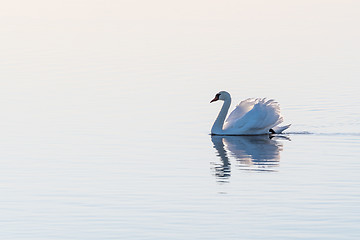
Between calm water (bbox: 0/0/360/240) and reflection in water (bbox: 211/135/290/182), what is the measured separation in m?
0.04

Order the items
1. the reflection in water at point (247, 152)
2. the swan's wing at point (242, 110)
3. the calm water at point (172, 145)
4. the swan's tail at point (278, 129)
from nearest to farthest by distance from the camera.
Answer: the calm water at point (172, 145) → the reflection in water at point (247, 152) → the swan's tail at point (278, 129) → the swan's wing at point (242, 110)

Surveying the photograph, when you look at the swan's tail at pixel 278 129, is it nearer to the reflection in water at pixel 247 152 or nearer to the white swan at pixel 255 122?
the white swan at pixel 255 122

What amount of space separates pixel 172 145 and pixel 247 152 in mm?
1496

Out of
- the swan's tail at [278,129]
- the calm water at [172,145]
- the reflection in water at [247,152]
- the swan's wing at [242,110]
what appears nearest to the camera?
the calm water at [172,145]

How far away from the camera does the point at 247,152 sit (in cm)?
2311

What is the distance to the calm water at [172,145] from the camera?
15727mm

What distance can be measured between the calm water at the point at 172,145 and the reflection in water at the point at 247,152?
0.13 ft

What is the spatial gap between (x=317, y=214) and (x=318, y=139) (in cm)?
869

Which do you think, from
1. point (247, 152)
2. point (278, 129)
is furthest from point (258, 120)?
point (247, 152)

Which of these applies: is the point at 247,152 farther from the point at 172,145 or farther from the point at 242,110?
the point at 242,110

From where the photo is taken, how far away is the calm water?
15.7 m

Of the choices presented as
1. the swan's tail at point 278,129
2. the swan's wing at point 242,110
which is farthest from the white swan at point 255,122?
the swan's wing at point 242,110

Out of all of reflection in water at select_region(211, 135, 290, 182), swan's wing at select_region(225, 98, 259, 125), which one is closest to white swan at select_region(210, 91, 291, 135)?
reflection in water at select_region(211, 135, 290, 182)

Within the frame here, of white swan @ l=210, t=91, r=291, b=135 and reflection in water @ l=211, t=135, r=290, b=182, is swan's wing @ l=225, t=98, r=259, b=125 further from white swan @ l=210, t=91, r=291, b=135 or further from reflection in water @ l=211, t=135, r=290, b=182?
reflection in water @ l=211, t=135, r=290, b=182
